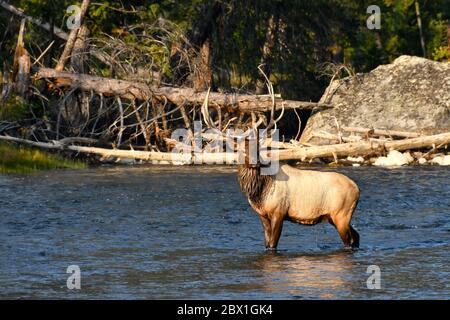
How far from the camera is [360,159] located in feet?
77.0

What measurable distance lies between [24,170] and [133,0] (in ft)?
20.0

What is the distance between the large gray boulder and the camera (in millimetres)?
24656

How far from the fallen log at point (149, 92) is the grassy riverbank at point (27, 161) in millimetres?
1682

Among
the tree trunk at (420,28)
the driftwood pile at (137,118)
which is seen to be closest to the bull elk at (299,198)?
the driftwood pile at (137,118)

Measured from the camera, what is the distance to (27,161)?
73.7ft

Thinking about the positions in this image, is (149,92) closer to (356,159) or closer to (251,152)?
(356,159)

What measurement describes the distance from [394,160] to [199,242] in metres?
9.78

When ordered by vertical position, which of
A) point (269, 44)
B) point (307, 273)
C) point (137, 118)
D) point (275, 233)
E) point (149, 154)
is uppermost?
point (269, 44)

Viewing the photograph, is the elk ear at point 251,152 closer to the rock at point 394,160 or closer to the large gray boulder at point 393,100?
the rock at point 394,160

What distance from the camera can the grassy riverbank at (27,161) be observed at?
22.0 meters

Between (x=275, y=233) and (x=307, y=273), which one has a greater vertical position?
(x=275, y=233)

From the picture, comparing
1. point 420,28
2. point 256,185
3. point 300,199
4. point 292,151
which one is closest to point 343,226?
point 300,199

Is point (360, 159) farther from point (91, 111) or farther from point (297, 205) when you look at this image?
point (297, 205)

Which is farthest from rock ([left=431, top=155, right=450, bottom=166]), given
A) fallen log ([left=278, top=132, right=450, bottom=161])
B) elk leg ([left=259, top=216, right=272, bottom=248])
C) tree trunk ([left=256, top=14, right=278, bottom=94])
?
elk leg ([left=259, top=216, right=272, bottom=248])
